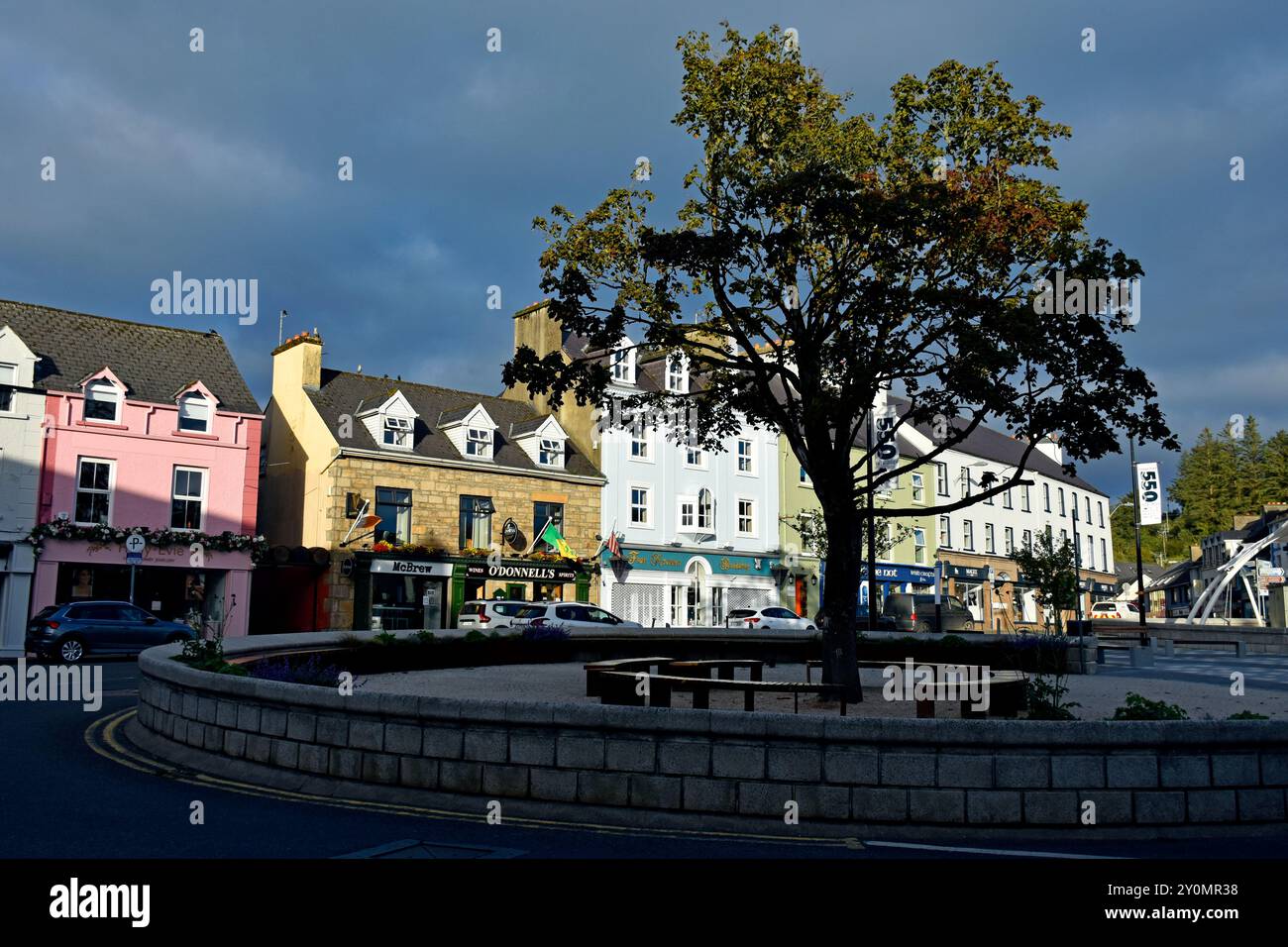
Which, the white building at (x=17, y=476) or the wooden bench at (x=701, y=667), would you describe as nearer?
the wooden bench at (x=701, y=667)

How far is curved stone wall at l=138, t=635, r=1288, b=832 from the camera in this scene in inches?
319

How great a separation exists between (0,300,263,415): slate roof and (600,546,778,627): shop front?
51.0ft

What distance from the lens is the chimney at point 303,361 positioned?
1546 inches

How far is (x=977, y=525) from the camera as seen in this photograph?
198 feet

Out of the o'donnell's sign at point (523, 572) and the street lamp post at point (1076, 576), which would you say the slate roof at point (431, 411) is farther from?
the street lamp post at point (1076, 576)

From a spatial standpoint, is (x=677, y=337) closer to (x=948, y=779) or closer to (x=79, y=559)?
(x=948, y=779)

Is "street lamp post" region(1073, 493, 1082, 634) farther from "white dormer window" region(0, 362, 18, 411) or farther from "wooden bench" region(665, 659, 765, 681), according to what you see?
"white dormer window" region(0, 362, 18, 411)

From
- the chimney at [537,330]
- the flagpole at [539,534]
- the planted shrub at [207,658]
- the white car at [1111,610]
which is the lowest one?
the white car at [1111,610]

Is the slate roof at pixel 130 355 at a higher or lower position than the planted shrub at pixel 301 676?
higher

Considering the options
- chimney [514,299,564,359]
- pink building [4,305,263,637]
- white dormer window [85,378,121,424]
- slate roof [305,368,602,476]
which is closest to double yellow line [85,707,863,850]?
pink building [4,305,263,637]

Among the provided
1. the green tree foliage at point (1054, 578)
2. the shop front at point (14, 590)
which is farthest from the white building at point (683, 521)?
the shop front at point (14, 590)

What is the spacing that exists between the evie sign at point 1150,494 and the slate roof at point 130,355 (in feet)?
140
